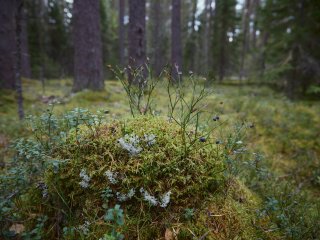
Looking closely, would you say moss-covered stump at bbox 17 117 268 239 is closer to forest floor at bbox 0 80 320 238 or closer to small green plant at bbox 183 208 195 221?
small green plant at bbox 183 208 195 221

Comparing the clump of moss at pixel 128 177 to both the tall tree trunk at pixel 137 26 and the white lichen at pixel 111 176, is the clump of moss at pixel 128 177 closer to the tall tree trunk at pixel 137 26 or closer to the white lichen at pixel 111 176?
the white lichen at pixel 111 176

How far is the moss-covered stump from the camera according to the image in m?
2.16

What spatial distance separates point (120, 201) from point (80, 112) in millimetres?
899

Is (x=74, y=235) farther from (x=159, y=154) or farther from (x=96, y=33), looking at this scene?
(x=96, y=33)

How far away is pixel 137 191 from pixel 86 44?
304 inches

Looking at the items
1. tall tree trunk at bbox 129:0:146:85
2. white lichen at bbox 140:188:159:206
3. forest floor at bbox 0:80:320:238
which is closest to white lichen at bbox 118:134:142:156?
white lichen at bbox 140:188:159:206

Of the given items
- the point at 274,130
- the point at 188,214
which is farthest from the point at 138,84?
the point at 274,130

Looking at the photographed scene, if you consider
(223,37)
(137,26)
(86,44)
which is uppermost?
→ (223,37)

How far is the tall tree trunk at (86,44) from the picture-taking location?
29.1 feet

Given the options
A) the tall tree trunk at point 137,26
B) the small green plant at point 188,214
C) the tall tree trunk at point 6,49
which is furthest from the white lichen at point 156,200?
the tall tree trunk at point 6,49

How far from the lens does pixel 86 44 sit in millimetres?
9008

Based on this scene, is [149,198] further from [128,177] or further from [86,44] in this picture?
[86,44]

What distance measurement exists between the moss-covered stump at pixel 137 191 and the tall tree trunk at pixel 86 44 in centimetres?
689

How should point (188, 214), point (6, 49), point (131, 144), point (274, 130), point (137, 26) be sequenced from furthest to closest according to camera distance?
1. point (137, 26)
2. point (6, 49)
3. point (274, 130)
4. point (131, 144)
5. point (188, 214)
